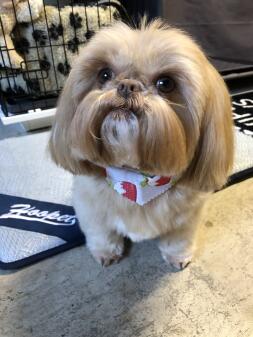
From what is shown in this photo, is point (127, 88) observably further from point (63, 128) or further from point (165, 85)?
point (63, 128)

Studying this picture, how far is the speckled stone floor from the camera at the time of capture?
3.00 feet

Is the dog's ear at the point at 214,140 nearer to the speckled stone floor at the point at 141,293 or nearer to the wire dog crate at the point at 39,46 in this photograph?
the speckled stone floor at the point at 141,293

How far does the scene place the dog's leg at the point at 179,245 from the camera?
3.44ft

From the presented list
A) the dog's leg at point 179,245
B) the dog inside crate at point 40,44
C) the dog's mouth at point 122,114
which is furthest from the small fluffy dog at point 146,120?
the dog inside crate at point 40,44

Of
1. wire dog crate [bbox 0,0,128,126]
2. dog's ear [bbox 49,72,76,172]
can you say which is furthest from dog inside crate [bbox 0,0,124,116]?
dog's ear [bbox 49,72,76,172]

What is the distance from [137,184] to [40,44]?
1152 millimetres

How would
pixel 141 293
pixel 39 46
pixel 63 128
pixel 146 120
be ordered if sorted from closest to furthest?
pixel 146 120, pixel 63 128, pixel 141 293, pixel 39 46

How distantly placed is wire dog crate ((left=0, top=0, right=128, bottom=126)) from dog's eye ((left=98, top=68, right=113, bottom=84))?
996 millimetres

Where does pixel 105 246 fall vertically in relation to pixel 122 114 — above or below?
below

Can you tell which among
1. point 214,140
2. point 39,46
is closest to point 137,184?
point 214,140

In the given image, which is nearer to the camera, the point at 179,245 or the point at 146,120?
the point at 146,120

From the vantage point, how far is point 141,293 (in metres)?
1.00

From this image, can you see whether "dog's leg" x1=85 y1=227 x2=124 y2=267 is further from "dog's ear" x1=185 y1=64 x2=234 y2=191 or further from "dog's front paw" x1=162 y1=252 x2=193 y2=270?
"dog's ear" x1=185 y1=64 x2=234 y2=191

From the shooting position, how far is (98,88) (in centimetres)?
77
